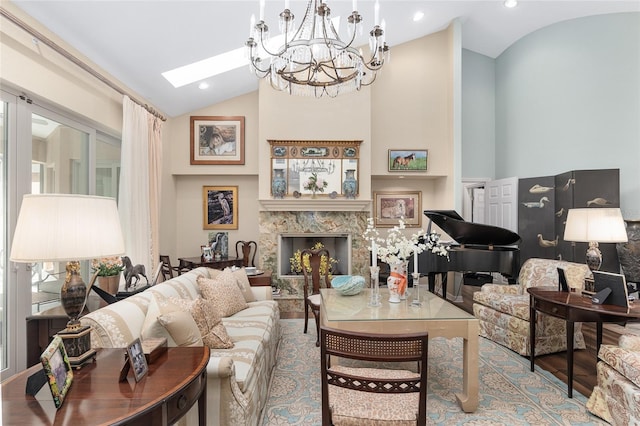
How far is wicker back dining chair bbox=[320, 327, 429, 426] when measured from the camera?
56.6 inches

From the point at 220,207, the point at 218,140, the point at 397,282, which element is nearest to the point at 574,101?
the point at 397,282

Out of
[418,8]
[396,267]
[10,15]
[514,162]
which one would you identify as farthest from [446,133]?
[10,15]

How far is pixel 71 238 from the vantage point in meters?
1.29

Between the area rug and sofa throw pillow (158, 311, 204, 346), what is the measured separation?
33.3 inches

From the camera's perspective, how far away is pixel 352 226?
215 inches

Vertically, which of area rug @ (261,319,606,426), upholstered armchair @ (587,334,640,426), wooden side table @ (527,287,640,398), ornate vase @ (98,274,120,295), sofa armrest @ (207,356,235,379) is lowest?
area rug @ (261,319,606,426)

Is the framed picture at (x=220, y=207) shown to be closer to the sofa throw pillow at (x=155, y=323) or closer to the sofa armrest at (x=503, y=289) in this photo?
the sofa throw pillow at (x=155, y=323)

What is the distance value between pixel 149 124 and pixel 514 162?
623cm

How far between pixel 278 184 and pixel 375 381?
412cm

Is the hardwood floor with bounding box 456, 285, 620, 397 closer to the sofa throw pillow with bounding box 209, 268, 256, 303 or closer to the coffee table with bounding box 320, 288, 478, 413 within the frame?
the coffee table with bounding box 320, 288, 478, 413

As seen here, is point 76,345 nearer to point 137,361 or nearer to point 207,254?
point 137,361

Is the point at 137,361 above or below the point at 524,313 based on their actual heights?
above

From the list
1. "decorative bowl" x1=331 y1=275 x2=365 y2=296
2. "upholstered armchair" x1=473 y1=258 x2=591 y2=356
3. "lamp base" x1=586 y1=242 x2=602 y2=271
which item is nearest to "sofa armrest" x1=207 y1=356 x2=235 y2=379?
"decorative bowl" x1=331 y1=275 x2=365 y2=296

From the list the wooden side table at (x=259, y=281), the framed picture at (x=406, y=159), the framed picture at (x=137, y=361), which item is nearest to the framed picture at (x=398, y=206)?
the framed picture at (x=406, y=159)
